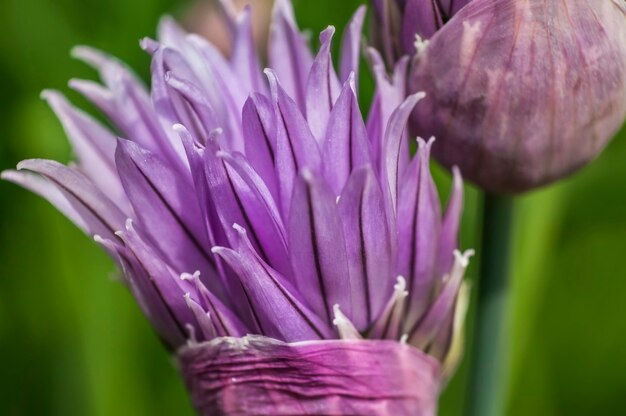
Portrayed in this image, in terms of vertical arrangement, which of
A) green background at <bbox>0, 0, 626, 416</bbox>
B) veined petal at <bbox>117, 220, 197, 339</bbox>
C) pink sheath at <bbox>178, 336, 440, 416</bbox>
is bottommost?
green background at <bbox>0, 0, 626, 416</bbox>

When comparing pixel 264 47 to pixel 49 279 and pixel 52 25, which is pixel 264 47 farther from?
pixel 49 279

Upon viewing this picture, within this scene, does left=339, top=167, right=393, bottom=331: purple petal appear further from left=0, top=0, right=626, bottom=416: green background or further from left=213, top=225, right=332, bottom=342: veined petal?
left=0, top=0, right=626, bottom=416: green background

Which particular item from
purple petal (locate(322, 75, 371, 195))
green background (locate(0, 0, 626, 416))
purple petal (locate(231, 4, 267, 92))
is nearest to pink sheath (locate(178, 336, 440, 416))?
purple petal (locate(322, 75, 371, 195))

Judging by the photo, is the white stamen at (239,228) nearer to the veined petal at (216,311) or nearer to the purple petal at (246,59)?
the veined petal at (216,311)

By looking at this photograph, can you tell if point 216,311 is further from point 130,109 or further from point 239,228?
point 130,109

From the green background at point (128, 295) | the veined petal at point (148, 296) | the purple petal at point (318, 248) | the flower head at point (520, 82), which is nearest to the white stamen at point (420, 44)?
the flower head at point (520, 82)

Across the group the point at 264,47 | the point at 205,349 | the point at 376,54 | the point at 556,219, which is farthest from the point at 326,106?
the point at 264,47
